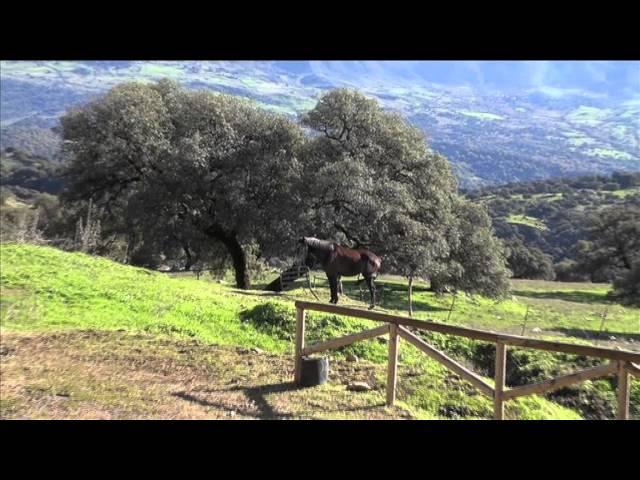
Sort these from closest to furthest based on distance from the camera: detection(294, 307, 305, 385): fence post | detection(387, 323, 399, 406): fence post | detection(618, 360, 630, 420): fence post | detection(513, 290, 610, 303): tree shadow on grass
→ 1. detection(618, 360, 630, 420): fence post
2. detection(387, 323, 399, 406): fence post
3. detection(294, 307, 305, 385): fence post
4. detection(513, 290, 610, 303): tree shadow on grass

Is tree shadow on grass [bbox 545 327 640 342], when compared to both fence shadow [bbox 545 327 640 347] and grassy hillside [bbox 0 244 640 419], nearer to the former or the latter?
fence shadow [bbox 545 327 640 347]

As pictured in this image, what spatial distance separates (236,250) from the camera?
84.5ft

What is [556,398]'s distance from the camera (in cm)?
1188

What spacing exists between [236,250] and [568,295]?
1059 inches

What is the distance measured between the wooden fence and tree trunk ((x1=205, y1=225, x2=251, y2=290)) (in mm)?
16966

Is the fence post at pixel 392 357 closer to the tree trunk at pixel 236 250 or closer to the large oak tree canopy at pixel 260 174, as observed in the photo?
the large oak tree canopy at pixel 260 174

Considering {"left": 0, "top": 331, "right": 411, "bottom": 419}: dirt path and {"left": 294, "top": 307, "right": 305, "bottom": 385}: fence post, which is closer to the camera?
{"left": 0, "top": 331, "right": 411, "bottom": 419}: dirt path

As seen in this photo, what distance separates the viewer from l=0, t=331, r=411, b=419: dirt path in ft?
21.9

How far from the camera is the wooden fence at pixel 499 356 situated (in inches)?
258

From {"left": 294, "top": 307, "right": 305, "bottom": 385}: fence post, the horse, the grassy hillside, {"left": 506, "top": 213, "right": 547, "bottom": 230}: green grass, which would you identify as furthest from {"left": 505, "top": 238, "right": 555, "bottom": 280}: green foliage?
{"left": 294, "top": 307, "right": 305, "bottom": 385}: fence post
